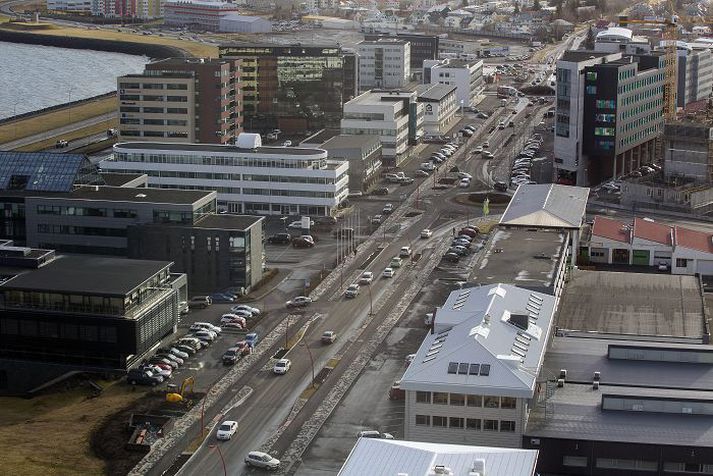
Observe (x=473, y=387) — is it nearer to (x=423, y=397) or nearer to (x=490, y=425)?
(x=490, y=425)

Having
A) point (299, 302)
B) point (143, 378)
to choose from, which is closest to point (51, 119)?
point (299, 302)

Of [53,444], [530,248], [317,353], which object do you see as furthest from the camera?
[530,248]

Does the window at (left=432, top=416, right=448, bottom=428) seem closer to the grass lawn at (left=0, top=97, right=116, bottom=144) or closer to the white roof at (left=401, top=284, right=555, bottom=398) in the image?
the white roof at (left=401, top=284, right=555, bottom=398)

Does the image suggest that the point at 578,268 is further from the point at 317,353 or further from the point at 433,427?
the point at 433,427

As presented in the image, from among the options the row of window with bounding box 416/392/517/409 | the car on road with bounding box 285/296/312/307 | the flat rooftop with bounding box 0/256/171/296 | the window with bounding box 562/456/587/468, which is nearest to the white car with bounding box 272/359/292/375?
the flat rooftop with bounding box 0/256/171/296

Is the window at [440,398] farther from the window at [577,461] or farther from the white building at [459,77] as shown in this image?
the white building at [459,77]

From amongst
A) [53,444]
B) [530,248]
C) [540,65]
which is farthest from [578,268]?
[540,65]
